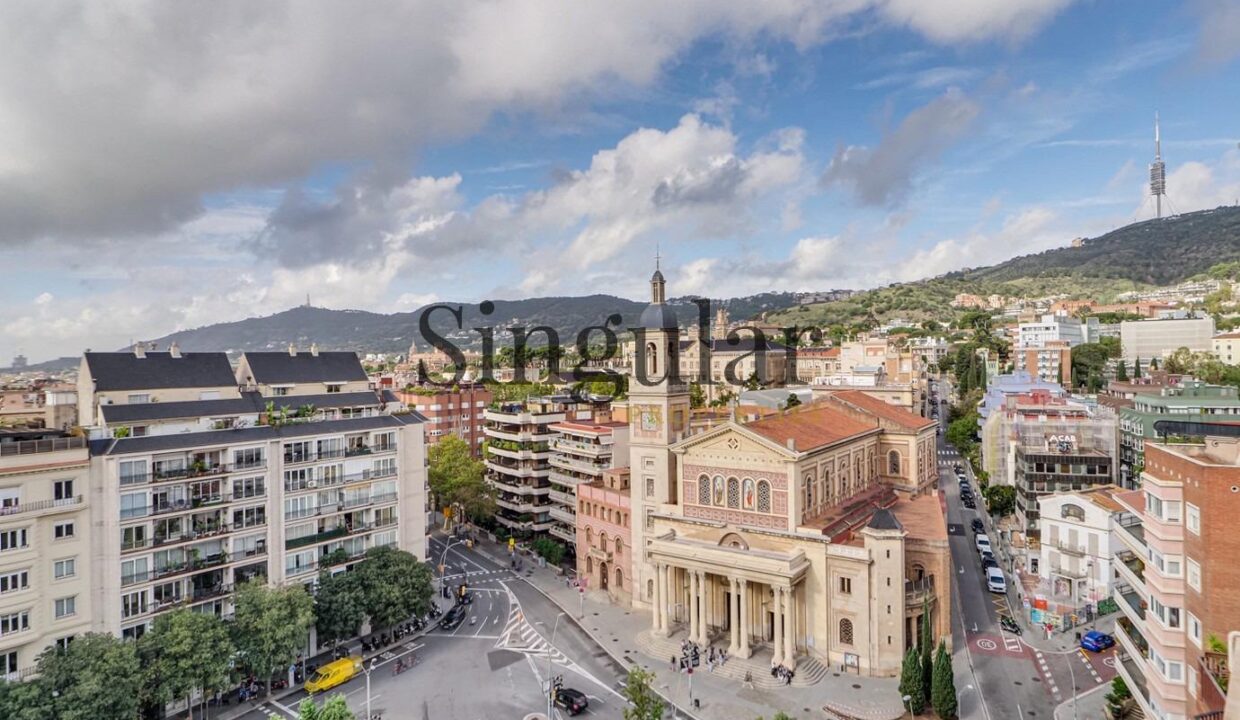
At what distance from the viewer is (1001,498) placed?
71.9 m

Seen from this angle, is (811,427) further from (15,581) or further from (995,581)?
(15,581)

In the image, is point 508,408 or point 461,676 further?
point 508,408

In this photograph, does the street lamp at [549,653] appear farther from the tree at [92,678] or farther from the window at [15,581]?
the window at [15,581]

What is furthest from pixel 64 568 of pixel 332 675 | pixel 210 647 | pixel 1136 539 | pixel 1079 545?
pixel 1079 545

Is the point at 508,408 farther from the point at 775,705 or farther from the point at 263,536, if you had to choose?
the point at 775,705

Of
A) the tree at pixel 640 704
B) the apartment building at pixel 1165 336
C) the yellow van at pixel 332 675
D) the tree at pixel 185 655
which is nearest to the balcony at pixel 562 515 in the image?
the yellow van at pixel 332 675

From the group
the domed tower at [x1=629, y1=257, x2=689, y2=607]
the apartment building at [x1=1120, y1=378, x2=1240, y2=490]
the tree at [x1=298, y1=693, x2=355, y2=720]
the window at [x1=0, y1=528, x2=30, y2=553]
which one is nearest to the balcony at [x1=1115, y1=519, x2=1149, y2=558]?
the domed tower at [x1=629, y1=257, x2=689, y2=607]

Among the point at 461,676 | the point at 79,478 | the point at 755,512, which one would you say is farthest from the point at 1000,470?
the point at 79,478

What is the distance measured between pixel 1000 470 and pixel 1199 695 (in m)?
59.7

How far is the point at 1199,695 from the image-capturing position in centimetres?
2619

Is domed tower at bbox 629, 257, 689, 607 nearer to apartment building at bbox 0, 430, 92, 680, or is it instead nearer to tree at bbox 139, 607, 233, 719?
tree at bbox 139, 607, 233, 719

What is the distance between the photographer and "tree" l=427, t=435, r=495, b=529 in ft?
248

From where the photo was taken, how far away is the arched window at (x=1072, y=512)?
52750 millimetres

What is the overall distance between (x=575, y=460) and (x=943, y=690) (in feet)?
130
